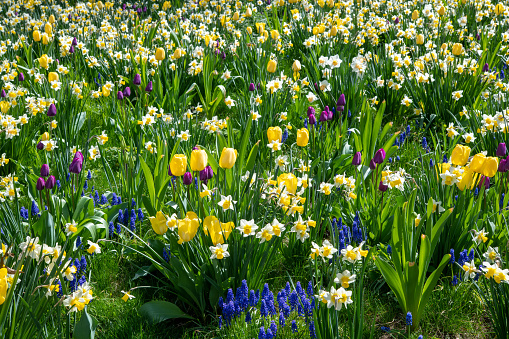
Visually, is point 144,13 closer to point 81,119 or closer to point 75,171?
point 81,119

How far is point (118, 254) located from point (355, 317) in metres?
1.36

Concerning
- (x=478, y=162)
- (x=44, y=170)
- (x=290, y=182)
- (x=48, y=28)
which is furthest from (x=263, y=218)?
(x=48, y=28)

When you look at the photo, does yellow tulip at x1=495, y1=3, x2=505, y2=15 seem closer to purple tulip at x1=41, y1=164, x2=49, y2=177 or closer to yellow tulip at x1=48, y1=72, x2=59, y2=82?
yellow tulip at x1=48, y1=72, x2=59, y2=82

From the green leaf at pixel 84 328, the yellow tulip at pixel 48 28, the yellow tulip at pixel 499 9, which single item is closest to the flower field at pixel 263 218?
the green leaf at pixel 84 328

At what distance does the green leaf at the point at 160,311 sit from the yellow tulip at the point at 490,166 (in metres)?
1.42

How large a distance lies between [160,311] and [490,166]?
1.54m

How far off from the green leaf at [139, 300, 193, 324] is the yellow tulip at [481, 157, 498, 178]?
1417 mm

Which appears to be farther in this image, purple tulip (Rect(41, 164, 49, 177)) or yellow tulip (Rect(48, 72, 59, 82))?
yellow tulip (Rect(48, 72, 59, 82))

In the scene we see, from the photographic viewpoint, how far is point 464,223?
2332 mm

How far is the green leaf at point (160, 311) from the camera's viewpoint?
2.10m

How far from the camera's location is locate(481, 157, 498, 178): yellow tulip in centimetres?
200

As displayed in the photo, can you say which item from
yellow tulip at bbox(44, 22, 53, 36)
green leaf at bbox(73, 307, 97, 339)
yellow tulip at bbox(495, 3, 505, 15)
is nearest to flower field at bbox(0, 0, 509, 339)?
green leaf at bbox(73, 307, 97, 339)

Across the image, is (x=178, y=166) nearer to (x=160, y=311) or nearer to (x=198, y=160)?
(x=198, y=160)

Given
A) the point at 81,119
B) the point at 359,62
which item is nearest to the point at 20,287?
the point at 81,119
